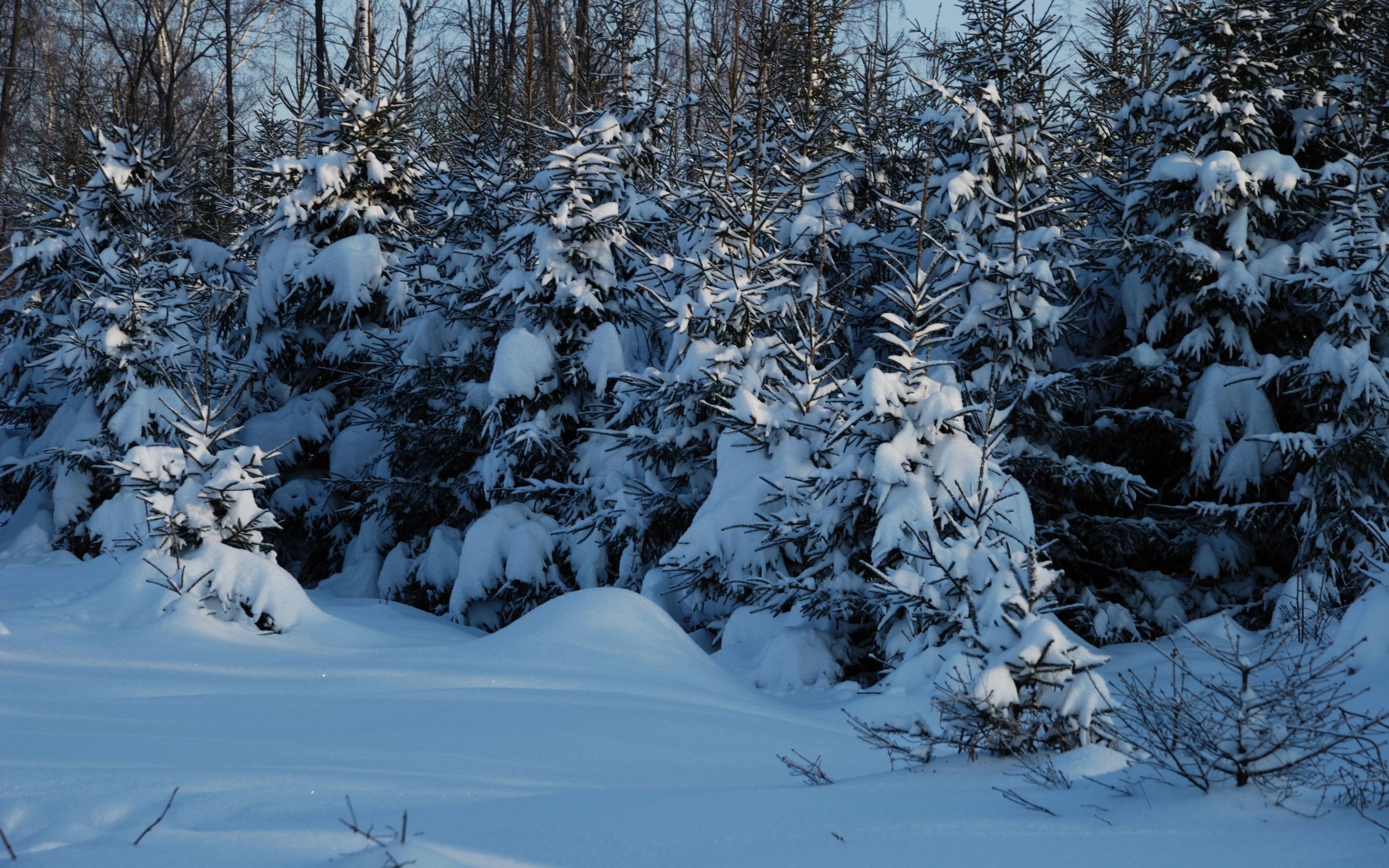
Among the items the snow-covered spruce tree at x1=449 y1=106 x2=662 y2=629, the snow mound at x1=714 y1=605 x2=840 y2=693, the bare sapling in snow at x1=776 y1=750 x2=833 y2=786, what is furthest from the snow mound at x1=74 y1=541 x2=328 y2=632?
the bare sapling in snow at x1=776 y1=750 x2=833 y2=786

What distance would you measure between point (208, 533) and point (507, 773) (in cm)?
504

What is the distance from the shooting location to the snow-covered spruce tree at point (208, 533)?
7758 millimetres

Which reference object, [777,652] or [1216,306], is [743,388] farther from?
[1216,306]

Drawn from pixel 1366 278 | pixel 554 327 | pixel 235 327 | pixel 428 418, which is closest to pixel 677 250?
pixel 554 327

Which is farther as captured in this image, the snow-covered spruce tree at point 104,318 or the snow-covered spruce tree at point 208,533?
the snow-covered spruce tree at point 104,318

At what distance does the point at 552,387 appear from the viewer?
35.3 feet

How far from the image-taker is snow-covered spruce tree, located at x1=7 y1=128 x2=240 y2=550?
13062 millimetres

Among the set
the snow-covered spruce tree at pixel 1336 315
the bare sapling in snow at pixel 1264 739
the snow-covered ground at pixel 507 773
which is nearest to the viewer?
the snow-covered ground at pixel 507 773

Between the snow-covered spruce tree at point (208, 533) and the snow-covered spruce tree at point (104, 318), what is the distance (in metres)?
4.01

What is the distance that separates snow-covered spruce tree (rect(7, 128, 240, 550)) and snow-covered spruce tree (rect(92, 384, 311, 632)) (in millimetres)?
4010

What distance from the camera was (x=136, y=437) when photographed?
41.5ft

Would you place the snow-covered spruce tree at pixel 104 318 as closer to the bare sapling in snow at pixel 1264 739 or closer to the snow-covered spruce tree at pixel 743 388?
the snow-covered spruce tree at pixel 743 388

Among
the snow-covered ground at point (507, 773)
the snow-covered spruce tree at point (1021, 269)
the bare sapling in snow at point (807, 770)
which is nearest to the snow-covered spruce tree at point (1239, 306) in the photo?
the snow-covered spruce tree at point (1021, 269)

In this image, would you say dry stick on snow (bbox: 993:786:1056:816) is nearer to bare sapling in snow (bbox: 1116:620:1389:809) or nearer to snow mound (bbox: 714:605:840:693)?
bare sapling in snow (bbox: 1116:620:1389:809)
